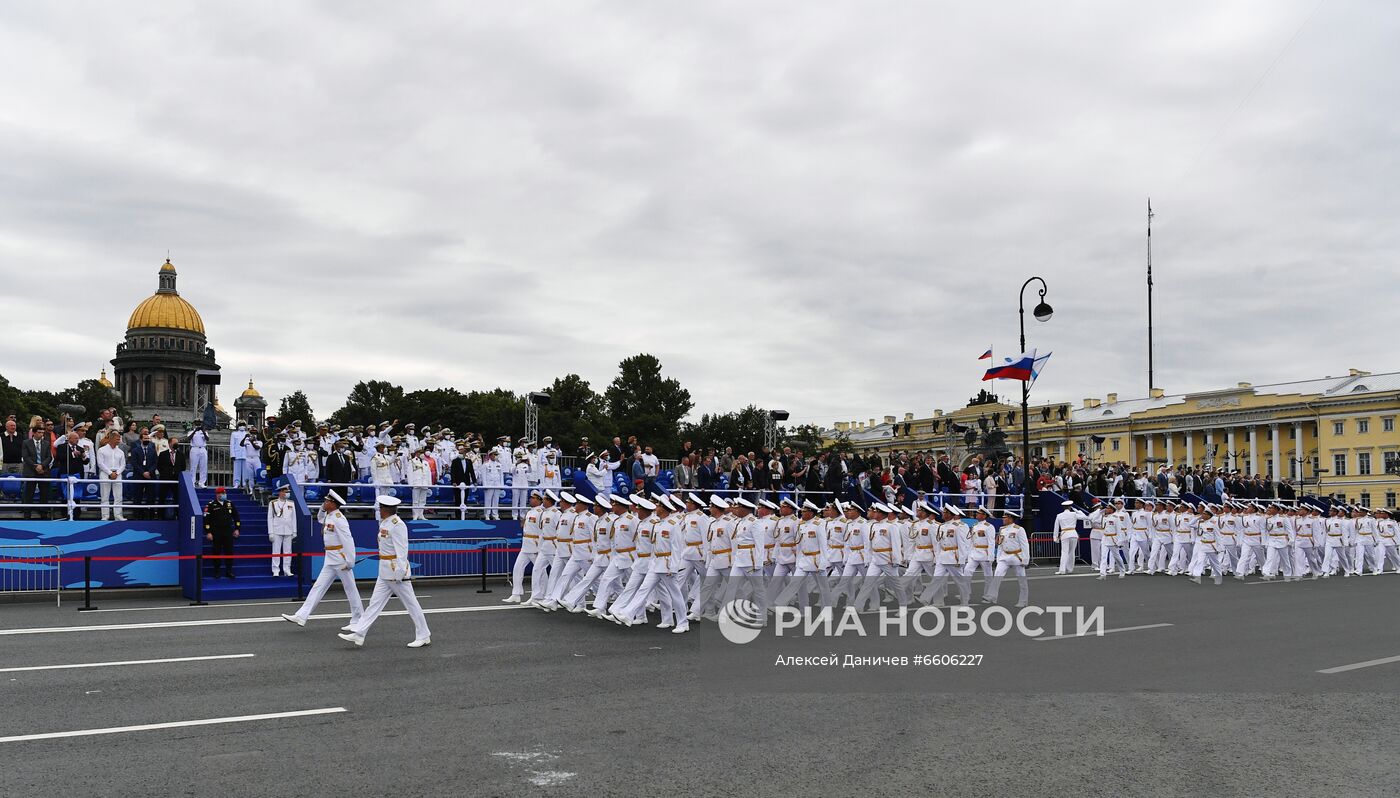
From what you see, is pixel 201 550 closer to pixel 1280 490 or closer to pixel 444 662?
pixel 444 662

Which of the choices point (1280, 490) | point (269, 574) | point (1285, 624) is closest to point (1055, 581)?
point (1285, 624)

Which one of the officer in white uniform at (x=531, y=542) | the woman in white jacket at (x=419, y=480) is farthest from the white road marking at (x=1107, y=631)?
the woman in white jacket at (x=419, y=480)

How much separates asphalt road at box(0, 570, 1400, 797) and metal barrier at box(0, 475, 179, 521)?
3.93 meters

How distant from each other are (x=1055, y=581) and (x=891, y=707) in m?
15.7

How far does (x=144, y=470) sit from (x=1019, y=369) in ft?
71.4

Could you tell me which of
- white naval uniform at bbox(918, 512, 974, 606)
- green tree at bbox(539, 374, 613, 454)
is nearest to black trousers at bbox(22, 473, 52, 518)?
white naval uniform at bbox(918, 512, 974, 606)

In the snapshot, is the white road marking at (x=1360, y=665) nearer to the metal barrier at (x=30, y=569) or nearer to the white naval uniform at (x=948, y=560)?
the white naval uniform at (x=948, y=560)

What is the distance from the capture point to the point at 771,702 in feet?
31.1

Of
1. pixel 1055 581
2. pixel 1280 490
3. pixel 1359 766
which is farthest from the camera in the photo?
pixel 1280 490

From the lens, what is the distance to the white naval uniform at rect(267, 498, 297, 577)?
19289mm

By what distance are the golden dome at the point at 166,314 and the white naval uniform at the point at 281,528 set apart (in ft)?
368

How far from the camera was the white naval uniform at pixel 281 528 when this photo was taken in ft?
63.3

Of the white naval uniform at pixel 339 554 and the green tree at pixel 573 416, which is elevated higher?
the green tree at pixel 573 416

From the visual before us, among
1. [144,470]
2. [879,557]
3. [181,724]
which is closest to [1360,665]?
[879,557]
